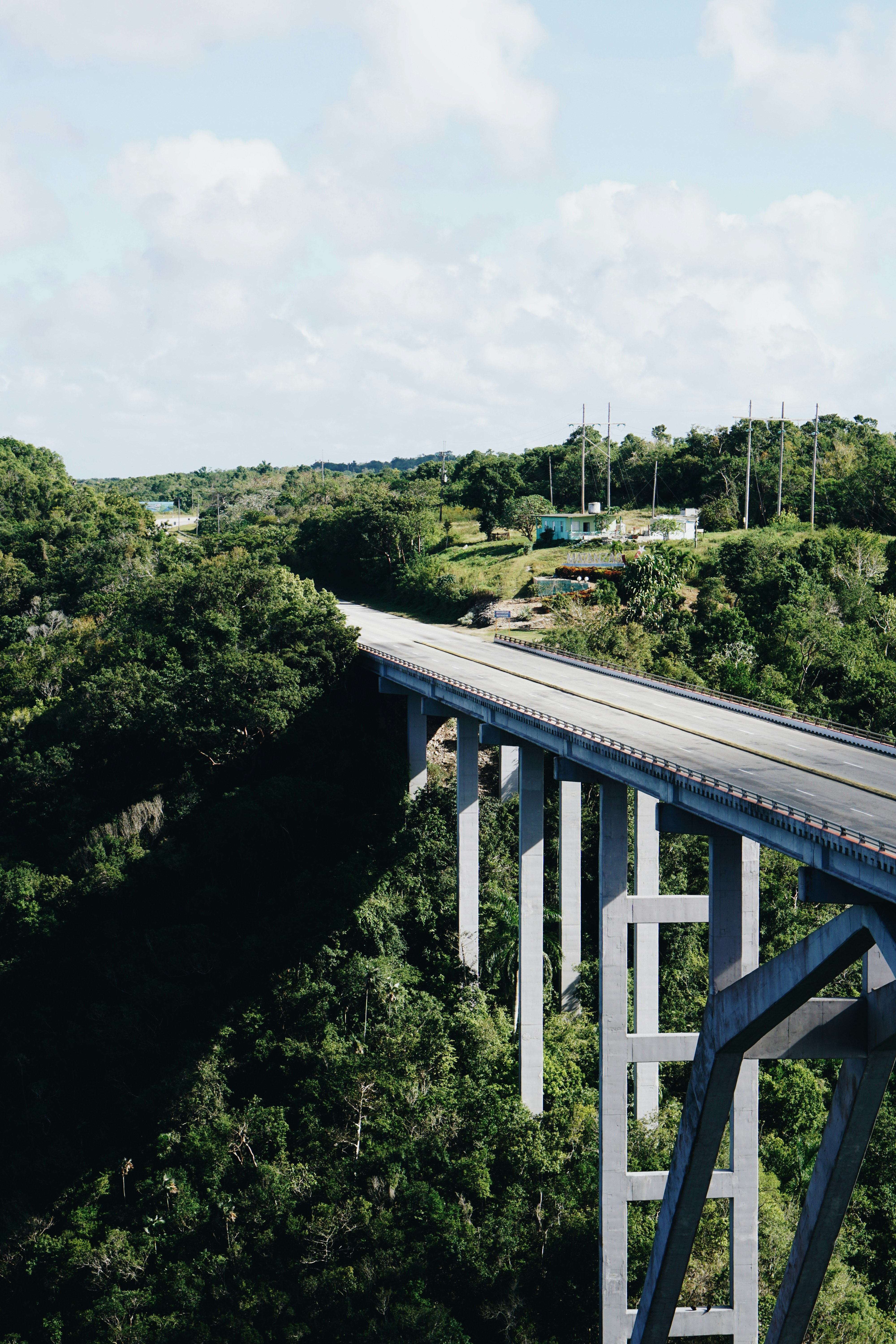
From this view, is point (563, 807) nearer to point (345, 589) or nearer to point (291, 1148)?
point (291, 1148)

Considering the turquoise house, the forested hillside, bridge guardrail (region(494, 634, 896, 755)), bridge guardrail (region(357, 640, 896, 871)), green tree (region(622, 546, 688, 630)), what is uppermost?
the turquoise house

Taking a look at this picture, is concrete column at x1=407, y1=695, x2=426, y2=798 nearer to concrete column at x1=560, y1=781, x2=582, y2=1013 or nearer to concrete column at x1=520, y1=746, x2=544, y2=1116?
concrete column at x1=560, y1=781, x2=582, y2=1013

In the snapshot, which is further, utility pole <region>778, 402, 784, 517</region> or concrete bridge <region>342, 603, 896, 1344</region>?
utility pole <region>778, 402, 784, 517</region>

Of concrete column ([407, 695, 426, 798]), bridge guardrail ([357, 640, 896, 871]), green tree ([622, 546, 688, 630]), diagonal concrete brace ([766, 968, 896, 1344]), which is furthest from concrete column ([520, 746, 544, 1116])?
green tree ([622, 546, 688, 630])

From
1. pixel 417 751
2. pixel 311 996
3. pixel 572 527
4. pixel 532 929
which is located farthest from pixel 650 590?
pixel 311 996

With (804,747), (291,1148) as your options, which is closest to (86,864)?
(291,1148)

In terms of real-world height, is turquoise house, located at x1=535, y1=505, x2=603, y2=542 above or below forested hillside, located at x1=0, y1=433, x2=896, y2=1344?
above
